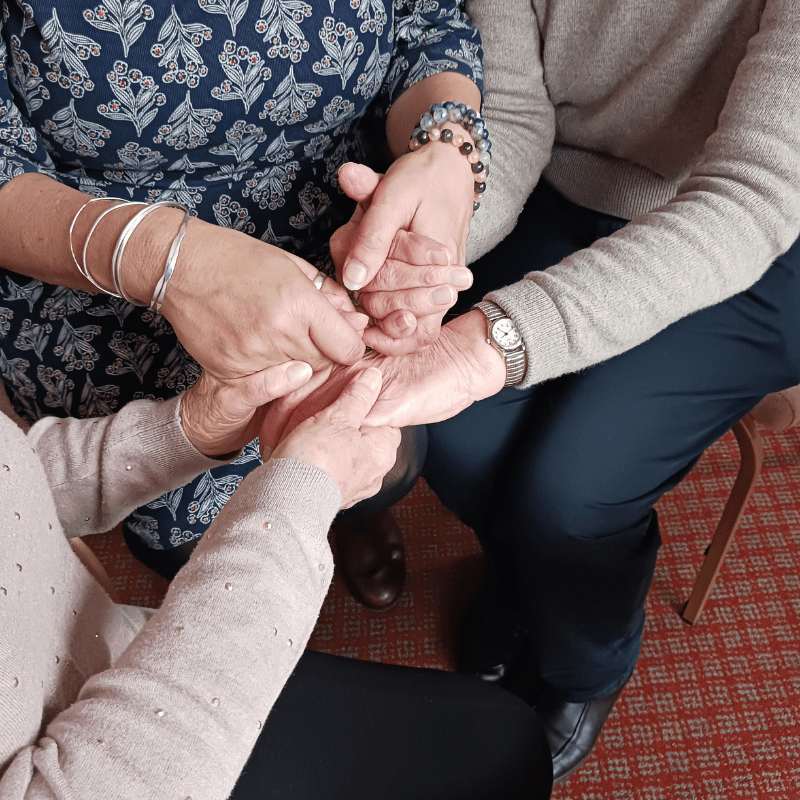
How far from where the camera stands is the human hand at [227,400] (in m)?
0.77

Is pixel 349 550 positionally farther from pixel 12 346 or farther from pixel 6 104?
pixel 6 104

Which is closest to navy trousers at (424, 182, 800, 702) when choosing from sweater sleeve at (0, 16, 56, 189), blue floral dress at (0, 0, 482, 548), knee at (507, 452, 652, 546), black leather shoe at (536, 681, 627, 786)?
knee at (507, 452, 652, 546)

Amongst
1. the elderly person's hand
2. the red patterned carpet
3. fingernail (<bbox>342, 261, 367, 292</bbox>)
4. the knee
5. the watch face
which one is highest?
fingernail (<bbox>342, 261, 367, 292</bbox>)

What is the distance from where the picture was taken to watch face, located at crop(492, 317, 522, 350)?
0.85 m

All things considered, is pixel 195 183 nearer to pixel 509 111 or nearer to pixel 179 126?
pixel 179 126

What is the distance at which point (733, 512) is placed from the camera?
1248mm

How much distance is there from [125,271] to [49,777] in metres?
0.49

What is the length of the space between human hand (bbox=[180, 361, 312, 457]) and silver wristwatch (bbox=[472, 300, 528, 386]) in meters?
0.24

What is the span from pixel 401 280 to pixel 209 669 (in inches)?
20.3

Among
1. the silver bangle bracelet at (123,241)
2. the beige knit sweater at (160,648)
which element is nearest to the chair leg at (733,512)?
the beige knit sweater at (160,648)

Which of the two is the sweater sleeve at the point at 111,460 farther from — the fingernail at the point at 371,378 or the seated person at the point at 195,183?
the fingernail at the point at 371,378

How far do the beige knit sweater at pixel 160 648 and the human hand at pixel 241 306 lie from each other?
0.18 meters

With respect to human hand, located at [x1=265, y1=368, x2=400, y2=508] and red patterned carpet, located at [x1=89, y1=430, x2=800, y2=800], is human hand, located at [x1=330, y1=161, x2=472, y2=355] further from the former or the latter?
red patterned carpet, located at [x1=89, y1=430, x2=800, y2=800]

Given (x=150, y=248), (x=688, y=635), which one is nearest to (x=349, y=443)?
(x=150, y=248)
